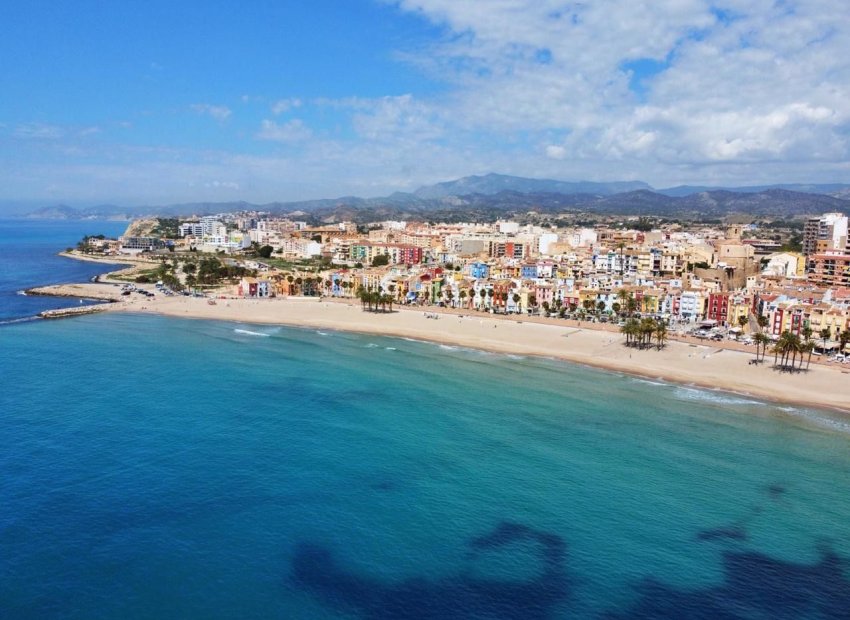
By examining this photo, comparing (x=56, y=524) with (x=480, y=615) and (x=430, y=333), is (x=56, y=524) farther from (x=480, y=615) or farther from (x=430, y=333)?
(x=430, y=333)

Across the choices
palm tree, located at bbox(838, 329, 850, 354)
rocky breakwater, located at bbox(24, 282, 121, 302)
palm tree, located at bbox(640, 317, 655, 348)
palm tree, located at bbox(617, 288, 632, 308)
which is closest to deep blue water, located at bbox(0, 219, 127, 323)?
rocky breakwater, located at bbox(24, 282, 121, 302)

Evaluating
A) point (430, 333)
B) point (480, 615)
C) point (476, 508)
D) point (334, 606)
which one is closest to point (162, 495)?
point (334, 606)

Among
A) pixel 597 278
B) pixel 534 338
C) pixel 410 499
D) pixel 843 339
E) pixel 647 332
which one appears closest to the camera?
pixel 410 499

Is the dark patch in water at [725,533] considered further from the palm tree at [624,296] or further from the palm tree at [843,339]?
the palm tree at [624,296]

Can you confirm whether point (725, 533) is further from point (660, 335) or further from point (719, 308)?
point (719, 308)

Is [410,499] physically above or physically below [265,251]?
below

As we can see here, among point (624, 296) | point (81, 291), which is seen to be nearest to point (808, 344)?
point (624, 296)
